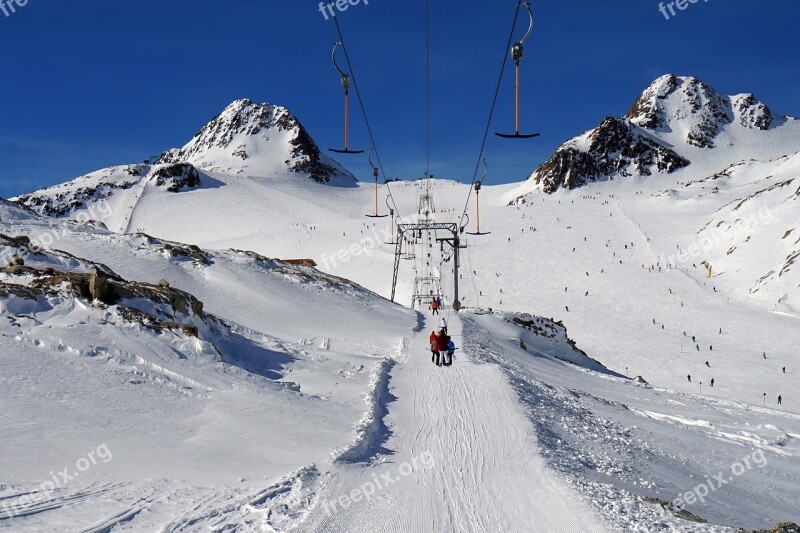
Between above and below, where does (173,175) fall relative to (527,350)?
above

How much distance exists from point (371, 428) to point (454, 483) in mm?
3282

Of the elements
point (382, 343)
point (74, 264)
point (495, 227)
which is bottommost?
point (382, 343)

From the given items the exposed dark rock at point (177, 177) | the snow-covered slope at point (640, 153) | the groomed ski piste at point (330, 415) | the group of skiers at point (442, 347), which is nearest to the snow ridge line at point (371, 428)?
the groomed ski piste at point (330, 415)

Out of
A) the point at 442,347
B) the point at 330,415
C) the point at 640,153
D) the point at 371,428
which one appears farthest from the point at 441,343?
the point at 640,153

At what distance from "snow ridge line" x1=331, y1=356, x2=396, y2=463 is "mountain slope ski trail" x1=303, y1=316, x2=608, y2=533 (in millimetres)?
236

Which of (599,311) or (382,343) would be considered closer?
(382,343)

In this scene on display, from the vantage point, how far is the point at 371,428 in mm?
12125

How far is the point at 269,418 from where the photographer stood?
1219 centimetres

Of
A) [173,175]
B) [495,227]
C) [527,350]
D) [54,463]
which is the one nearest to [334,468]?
[54,463]

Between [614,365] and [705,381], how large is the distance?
6.02 m

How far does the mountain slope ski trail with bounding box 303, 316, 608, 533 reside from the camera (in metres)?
7.74

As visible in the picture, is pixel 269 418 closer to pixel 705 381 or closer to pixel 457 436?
pixel 457 436

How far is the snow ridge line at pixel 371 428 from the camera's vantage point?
33.7 feet

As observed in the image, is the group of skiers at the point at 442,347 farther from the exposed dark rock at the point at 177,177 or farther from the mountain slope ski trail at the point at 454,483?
the exposed dark rock at the point at 177,177
